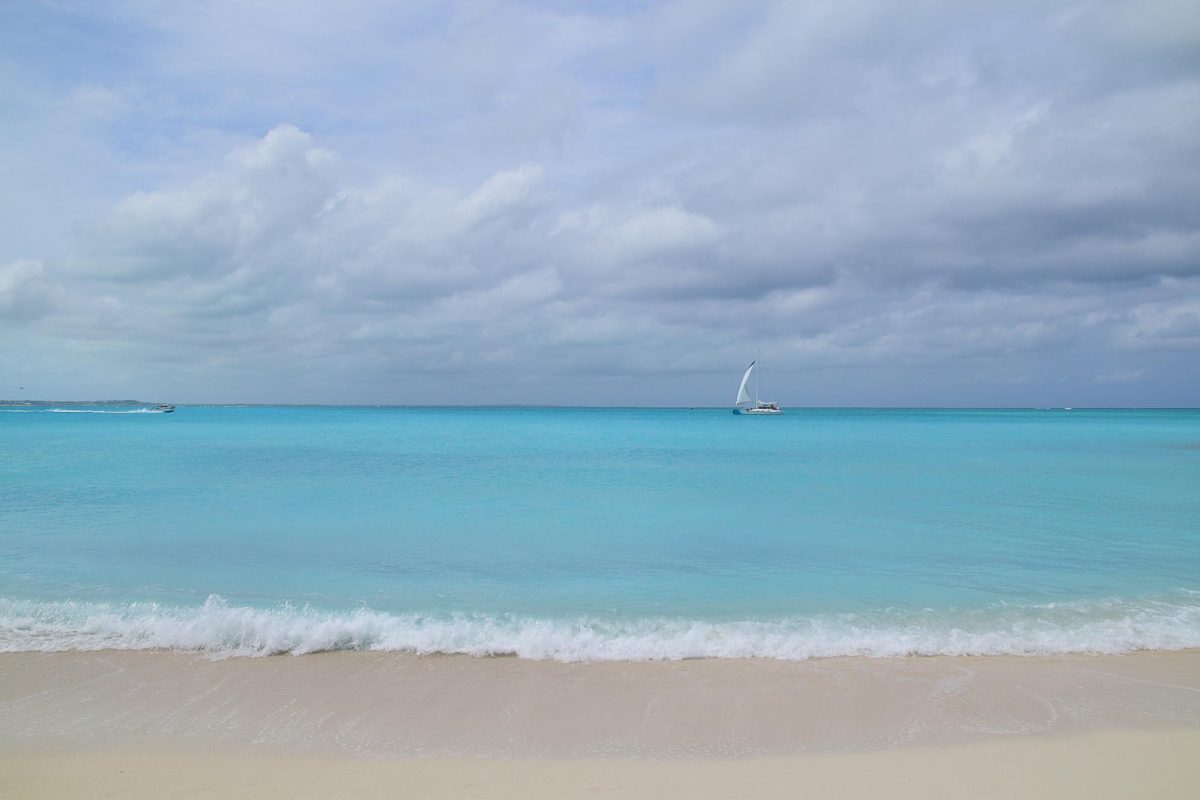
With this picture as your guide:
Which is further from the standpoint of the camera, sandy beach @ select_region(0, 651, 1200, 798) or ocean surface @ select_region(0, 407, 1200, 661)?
ocean surface @ select_region(0, 407, 1200, 661)

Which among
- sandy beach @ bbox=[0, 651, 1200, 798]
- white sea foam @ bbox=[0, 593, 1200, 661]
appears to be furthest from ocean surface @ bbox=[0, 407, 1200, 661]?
sandy beach @ bbox=[0, 651, 1200, 798]

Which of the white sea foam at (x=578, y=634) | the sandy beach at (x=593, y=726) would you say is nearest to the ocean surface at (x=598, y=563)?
the white sea foam at (x=578, y=634)

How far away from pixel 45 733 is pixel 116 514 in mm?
14926

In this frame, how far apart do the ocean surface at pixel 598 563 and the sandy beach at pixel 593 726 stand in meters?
0.60

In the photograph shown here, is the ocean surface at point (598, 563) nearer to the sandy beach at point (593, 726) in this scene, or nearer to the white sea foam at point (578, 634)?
the white sea foam at point (578, 634)

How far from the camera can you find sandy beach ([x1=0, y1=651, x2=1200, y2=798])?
227 inches

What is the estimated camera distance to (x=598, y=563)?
556 inches

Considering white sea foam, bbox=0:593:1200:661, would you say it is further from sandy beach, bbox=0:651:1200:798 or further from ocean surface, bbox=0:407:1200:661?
sandy beach, bbox=0:651:1200:798

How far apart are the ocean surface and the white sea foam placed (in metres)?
0.04

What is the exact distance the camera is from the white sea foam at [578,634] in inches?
349

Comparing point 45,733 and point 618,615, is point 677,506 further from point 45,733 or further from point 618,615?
point 45,733

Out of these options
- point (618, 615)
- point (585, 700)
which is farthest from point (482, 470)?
point (585, 700)

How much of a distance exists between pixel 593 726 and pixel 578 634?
2546 millimetres

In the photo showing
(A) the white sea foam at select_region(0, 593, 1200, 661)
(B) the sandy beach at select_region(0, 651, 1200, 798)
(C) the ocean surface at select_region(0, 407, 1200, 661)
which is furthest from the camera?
(C) the ocean surface at select_region(0, 407, 1200, 661)
